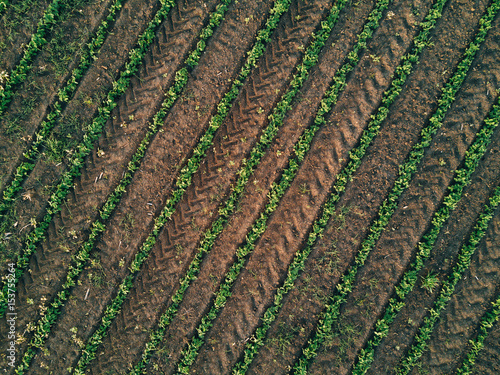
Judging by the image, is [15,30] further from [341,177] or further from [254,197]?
[341,177]

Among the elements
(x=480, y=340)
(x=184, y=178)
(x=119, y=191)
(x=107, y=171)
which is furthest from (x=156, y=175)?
(x=480, y=340)

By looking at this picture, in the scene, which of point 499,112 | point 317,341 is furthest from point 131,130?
point 499,112

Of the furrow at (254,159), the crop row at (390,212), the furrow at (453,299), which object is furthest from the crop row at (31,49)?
the furrow at (453,299)

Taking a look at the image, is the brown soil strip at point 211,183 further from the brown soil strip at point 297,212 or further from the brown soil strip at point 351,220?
the brown soil strip at point 351,220

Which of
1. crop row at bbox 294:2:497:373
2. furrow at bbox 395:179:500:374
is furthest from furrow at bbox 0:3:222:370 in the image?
furrow at bbox 395:179:500:374

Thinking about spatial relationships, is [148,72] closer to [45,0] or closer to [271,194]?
[45,0]

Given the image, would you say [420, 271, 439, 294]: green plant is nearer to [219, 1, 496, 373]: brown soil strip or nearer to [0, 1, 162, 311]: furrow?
[219, 1, 496, 373]: brown soil strip
